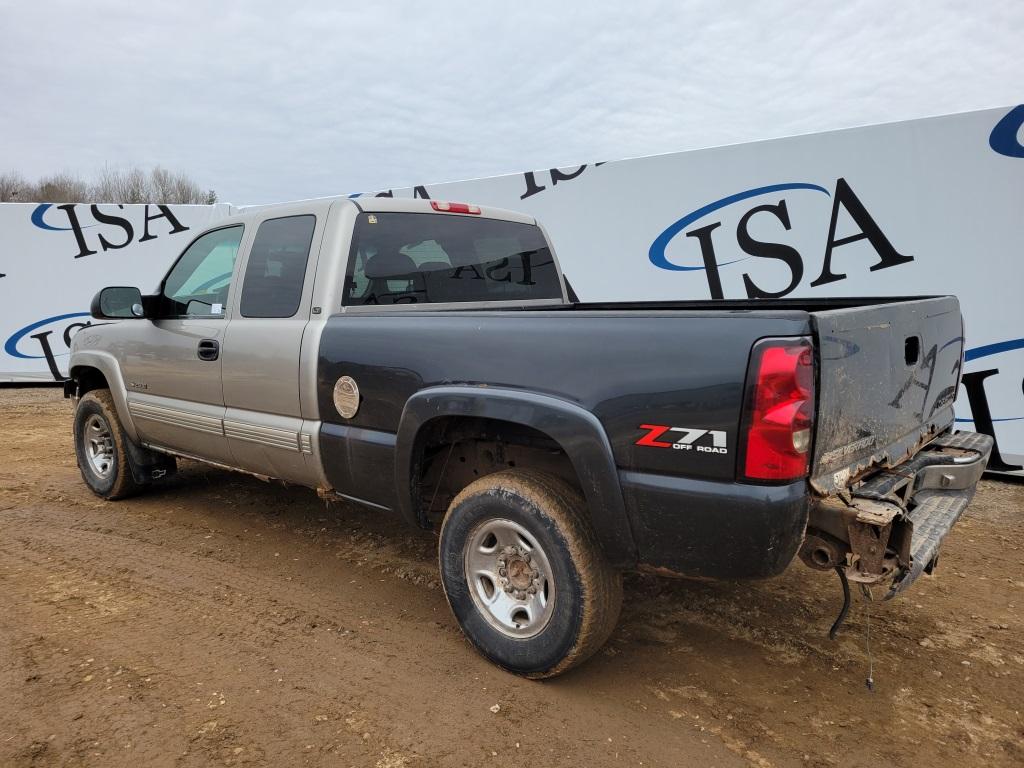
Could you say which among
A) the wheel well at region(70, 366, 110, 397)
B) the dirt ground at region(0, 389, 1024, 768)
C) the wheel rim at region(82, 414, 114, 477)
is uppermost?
the wheel well at region(70, 366, 110, 397)

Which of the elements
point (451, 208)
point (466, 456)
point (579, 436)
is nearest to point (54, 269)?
point (451, 208)

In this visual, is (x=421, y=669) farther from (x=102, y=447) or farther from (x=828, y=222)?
(x=828, y=222)

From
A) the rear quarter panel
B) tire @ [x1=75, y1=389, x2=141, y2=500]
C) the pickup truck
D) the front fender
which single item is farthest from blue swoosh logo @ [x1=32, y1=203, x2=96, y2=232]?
the rear quarter panel

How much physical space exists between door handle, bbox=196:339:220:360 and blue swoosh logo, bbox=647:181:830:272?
16.3ft

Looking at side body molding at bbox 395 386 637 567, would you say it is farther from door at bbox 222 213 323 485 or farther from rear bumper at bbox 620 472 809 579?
door at bbox 222 213 323 485

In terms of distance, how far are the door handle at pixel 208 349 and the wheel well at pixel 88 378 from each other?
1.68m

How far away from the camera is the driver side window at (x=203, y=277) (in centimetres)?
416

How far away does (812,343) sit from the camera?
2.18 metres

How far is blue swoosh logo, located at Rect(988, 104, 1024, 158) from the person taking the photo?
5754 mm

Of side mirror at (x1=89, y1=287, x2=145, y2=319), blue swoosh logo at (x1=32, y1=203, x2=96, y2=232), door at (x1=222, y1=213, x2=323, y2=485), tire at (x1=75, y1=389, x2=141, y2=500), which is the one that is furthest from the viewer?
blue swoosh logo at (x1=32, y1=203, x2=96, y2=232)

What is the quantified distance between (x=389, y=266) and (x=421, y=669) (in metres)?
1.95

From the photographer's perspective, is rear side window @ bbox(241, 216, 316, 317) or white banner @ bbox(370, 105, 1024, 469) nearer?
rear side window @ bbox(241, 216, 316, 317)

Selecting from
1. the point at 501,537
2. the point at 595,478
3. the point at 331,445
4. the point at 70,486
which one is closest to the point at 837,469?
the point at 595,478

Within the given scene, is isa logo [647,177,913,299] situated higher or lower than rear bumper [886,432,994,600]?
higher
